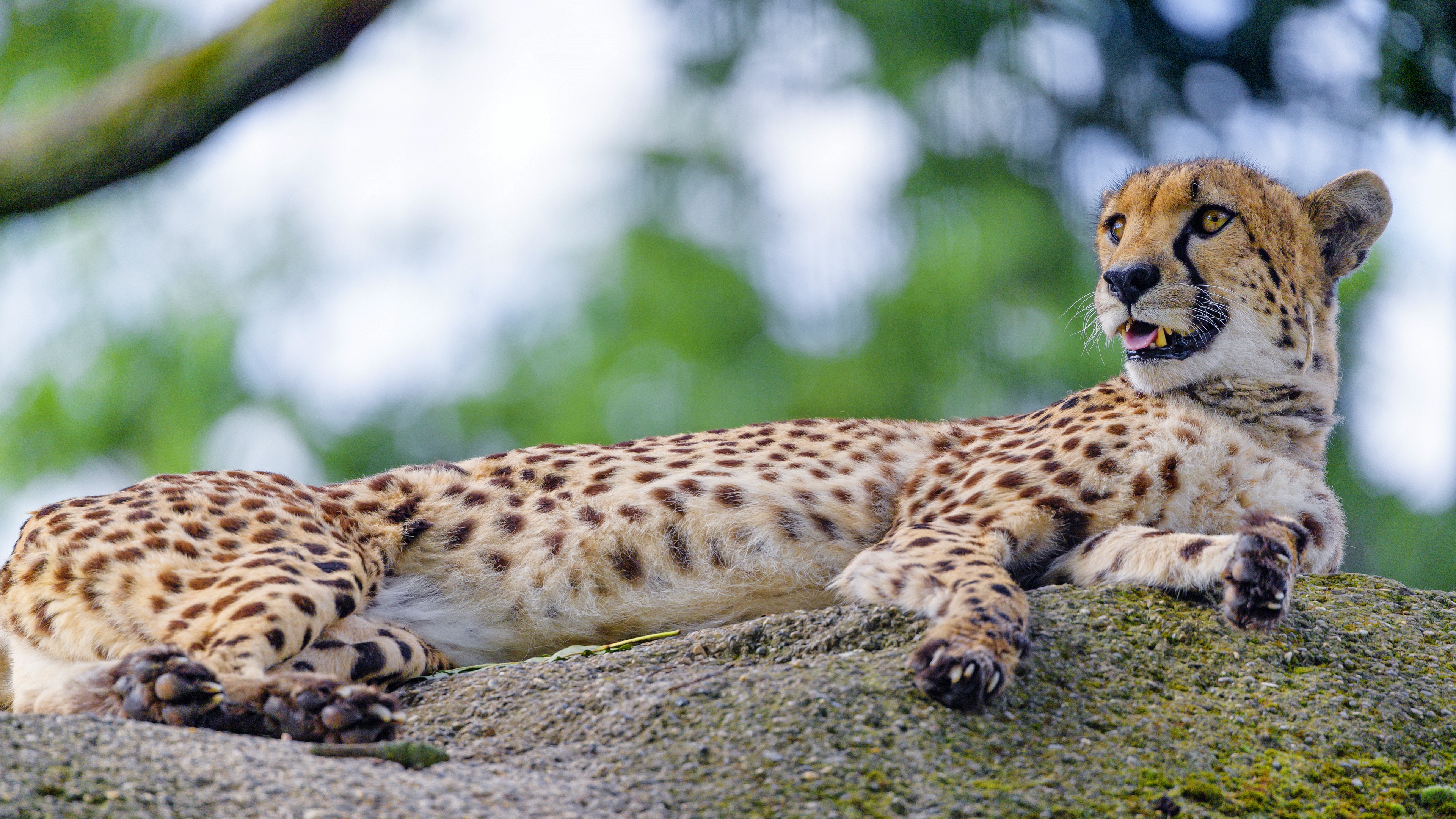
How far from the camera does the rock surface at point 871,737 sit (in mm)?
2213

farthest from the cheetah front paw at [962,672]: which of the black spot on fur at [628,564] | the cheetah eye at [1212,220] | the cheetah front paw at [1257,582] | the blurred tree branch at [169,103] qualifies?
the blurred tree branch at [169,103]

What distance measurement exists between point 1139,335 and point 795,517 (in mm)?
1159

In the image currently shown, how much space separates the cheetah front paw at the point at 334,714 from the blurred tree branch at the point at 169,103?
174 inches

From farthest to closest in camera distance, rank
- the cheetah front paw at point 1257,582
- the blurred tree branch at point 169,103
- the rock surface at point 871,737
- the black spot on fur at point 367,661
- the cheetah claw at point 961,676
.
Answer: the blurred tree branch at point 169,103
the black spot on fur at point 367,661
the cheetah front paw at point 1257,582
the cheetah claw at point 961,676
the rock surface at point 871,737

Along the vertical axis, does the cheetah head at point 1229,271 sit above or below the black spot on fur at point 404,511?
above

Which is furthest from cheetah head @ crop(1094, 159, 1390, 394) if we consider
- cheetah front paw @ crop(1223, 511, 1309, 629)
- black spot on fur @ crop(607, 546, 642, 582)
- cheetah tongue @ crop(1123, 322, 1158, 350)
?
black spot on fur @ crop(607, 546, 642, 582)

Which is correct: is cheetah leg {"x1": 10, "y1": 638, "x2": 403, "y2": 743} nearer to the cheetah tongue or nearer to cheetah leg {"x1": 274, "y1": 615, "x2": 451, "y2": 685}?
cheetah leg {"x1": 274, "y1": 615, "x2": 451, "y2": 685}

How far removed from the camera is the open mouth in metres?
3.73

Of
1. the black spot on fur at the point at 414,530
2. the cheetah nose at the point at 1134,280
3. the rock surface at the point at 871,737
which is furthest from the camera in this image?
the black spot on fur at the point at 414,530

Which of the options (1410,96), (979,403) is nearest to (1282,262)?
(1410,96)

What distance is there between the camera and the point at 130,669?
278cm

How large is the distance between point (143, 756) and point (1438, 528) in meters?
7.70

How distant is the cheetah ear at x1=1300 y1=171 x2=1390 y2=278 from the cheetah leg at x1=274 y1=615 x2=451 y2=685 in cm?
301

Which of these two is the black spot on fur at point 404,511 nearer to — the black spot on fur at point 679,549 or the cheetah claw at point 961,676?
the black spot on fur at point 679,549
